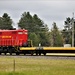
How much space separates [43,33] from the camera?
111625mm

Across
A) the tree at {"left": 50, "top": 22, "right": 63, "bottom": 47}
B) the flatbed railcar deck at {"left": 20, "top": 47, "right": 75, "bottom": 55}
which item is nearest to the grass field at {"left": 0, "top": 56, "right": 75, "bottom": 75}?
the flatbed railcar deck at {"left": 20, "top": 47, "right": 75, "bottom": 55}

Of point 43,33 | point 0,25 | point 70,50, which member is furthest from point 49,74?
point 43,33

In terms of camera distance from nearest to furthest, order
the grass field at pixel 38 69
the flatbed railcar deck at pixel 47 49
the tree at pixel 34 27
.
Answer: the grass field at pixel 38 69, the flatbed railcar deck at pixel 47 49, the tree at pixel 34 27

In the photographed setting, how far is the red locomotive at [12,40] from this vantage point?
44.5 metres

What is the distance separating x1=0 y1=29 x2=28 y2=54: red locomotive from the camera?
4453cm

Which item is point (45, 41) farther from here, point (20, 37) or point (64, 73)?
point (64, 73)

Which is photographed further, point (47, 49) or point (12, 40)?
point (12, 40)

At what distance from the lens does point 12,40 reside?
1793 inches

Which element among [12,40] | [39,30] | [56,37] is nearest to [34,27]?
[39,30]

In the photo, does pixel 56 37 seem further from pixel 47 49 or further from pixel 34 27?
pixel 47 49

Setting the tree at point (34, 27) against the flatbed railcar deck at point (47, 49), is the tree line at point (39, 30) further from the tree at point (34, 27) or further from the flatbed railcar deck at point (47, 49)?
the flatbed railcar deck at point (47, 49)

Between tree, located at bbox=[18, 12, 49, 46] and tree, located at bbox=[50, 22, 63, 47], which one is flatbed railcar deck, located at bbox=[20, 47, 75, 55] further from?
tree, located at bbox=[50, 22, 63, 47]

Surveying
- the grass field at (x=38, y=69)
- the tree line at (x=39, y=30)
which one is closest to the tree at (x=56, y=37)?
the tree line at (x=39, y=30)

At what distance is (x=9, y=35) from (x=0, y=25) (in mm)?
56570
